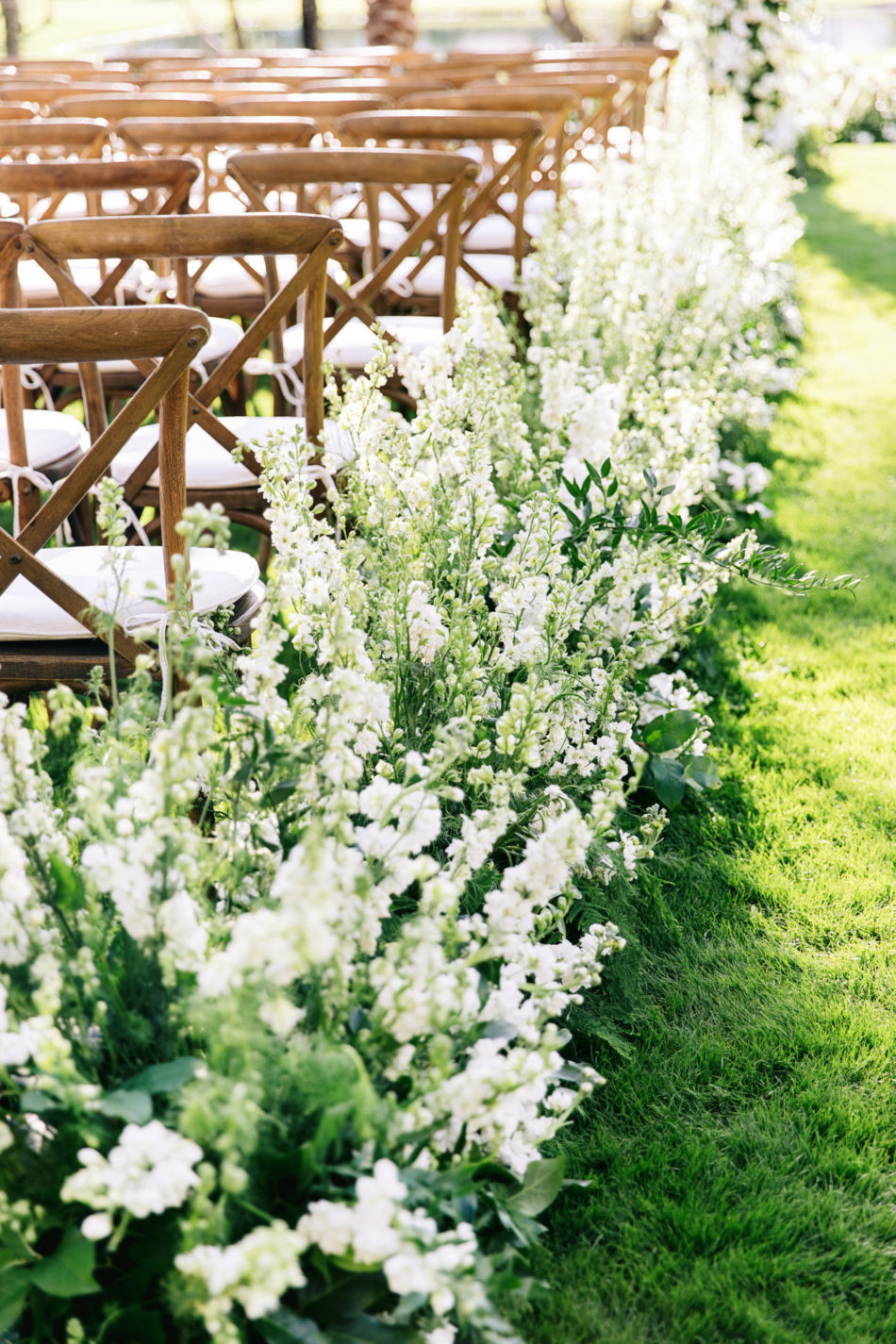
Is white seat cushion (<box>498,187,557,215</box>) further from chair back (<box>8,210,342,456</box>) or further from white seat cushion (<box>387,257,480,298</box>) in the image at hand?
chair back (<box>8,210,342,456</box>)

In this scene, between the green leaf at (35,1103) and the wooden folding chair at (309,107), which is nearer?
the green leaf at (35,1103)

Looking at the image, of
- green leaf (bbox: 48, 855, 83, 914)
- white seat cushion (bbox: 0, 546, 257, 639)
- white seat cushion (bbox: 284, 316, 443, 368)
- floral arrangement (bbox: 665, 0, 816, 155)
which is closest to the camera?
green leaf (bbox: 48, 855, 83, 914)

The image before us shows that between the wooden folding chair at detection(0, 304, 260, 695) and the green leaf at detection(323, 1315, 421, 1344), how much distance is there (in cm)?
82

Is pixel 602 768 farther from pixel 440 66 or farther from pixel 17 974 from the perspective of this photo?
pixel 440 66

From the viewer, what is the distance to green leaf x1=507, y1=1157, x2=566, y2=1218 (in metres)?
1.52

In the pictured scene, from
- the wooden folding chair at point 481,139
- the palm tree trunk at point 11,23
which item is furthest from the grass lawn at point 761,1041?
the palm tree trunk at point 11,23

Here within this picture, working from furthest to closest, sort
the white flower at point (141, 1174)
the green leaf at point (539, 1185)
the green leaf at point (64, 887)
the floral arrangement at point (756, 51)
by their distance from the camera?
1. the floral arrangement at point (756, 51)
2. the green leaf at point (539, 1185)
3. the green leaf at point (64, 887)
4. the white flower at point (141, 1174)

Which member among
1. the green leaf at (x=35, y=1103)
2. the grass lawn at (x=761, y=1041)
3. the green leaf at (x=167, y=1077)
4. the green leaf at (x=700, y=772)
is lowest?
the grass lawn at (x=761, y=1041)

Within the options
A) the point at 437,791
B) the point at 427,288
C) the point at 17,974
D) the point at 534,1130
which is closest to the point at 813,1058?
the point at 534,1130

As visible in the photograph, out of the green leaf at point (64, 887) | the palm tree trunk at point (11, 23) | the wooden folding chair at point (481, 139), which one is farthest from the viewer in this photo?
the palm tree trunk at point (11, 23)

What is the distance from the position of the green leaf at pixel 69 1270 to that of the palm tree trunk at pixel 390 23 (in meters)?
14.2

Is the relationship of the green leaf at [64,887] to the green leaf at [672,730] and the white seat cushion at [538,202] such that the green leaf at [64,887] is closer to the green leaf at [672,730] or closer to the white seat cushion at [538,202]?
the green leaf at [672,730]

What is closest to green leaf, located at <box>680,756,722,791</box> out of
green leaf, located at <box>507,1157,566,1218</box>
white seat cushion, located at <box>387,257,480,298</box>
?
green leaf, located at <box>507,1157,566,1218</box>

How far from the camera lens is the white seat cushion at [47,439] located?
8.97 ft
